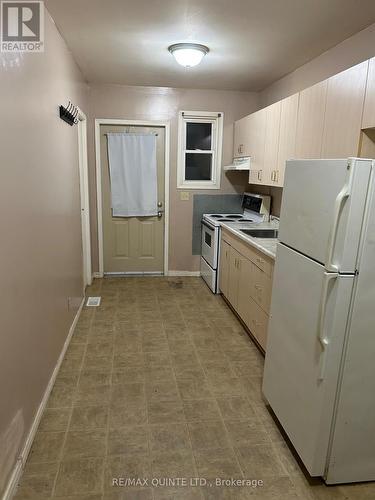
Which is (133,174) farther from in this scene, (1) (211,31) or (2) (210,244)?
(1) (211,31)

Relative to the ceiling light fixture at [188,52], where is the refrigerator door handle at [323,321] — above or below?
below

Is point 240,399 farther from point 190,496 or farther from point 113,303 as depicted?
point 113,303

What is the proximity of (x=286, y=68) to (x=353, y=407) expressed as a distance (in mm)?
3293

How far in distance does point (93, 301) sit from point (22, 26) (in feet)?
9.39

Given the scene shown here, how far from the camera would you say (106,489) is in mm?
1788

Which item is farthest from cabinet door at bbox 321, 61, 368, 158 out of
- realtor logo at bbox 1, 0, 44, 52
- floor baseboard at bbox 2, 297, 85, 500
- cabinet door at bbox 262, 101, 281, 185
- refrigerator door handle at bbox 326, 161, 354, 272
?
floor baseboard at bbox 2, 297, 85, 500

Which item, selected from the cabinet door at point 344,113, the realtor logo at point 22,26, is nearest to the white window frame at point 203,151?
the cabinet door at point 344,113

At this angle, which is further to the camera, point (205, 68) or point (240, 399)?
point (205, 68)

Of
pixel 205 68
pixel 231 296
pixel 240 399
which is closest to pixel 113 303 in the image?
pixel 231 296

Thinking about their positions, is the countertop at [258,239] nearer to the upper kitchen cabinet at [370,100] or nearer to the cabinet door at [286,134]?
the cabinet door at [286,134]

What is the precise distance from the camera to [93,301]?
4.25 meters

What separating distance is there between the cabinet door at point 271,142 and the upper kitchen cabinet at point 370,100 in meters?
1.36

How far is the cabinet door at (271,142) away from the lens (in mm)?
3432

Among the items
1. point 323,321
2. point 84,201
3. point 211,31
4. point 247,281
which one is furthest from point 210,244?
point 323,321
